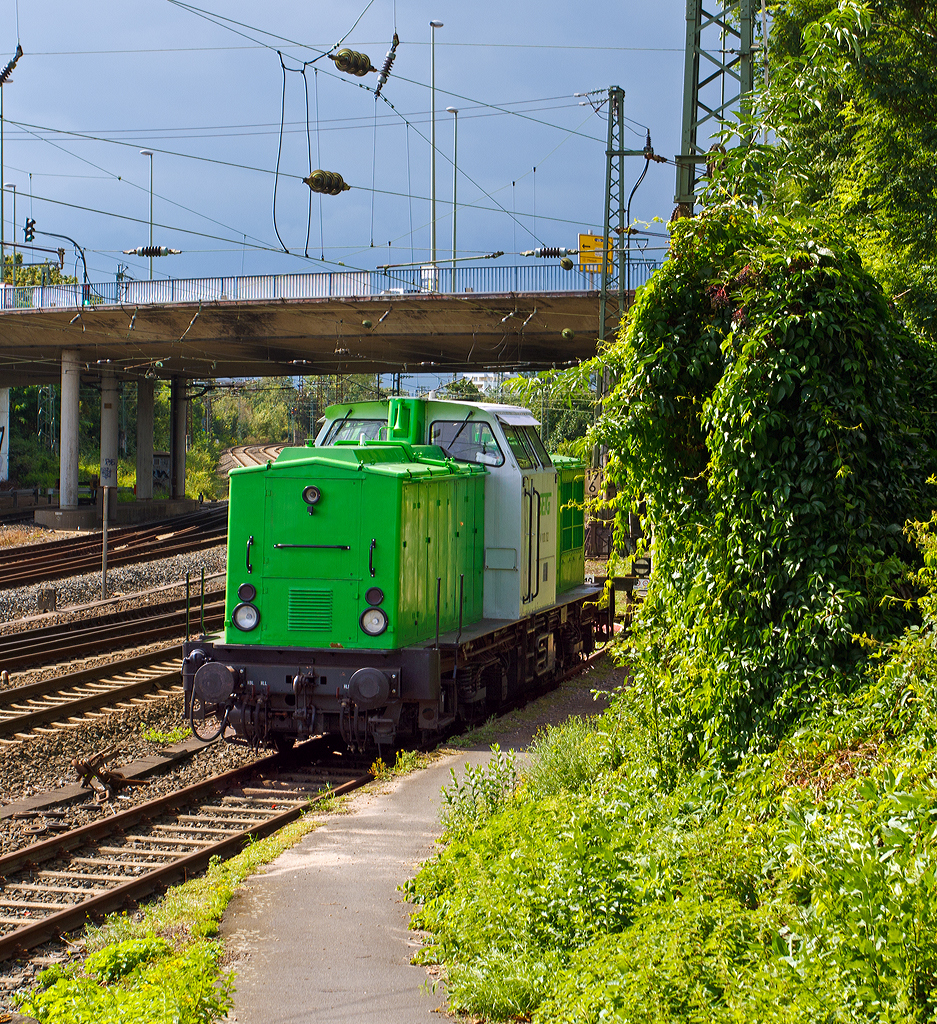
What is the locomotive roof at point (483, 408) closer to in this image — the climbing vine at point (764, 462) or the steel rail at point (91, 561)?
the climbing vine at point (764, 462)

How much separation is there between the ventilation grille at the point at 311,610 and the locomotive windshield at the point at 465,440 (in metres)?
2.80

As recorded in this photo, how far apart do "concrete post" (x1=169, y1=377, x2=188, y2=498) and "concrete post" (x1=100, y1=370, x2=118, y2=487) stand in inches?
119

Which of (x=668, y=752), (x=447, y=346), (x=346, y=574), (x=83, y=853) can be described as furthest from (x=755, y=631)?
(x=447, y=346)

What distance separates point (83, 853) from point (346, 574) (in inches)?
134

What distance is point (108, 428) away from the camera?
4372 cm

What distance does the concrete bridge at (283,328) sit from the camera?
30344 millimetres

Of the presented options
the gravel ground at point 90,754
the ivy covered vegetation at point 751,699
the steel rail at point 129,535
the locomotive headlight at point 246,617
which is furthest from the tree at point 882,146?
the steel rail at point 129,535

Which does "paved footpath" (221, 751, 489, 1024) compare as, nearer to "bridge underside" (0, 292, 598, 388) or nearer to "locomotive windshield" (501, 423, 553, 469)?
"locomotive windshield" (501, 423, 553, 469)

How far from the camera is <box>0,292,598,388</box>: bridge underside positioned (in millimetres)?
30453

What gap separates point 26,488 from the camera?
180 ft

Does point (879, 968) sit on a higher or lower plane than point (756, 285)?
lower

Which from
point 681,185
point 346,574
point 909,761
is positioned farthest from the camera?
point 681,185

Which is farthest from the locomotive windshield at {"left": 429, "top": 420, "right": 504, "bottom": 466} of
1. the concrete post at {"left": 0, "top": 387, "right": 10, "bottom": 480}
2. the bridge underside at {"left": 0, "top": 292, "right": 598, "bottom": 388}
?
the concrete post at {"left": 0, "top": 387, "right": 10, "bottom": 480}

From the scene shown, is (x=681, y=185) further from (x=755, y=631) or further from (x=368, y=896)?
(x=368, y=896)
